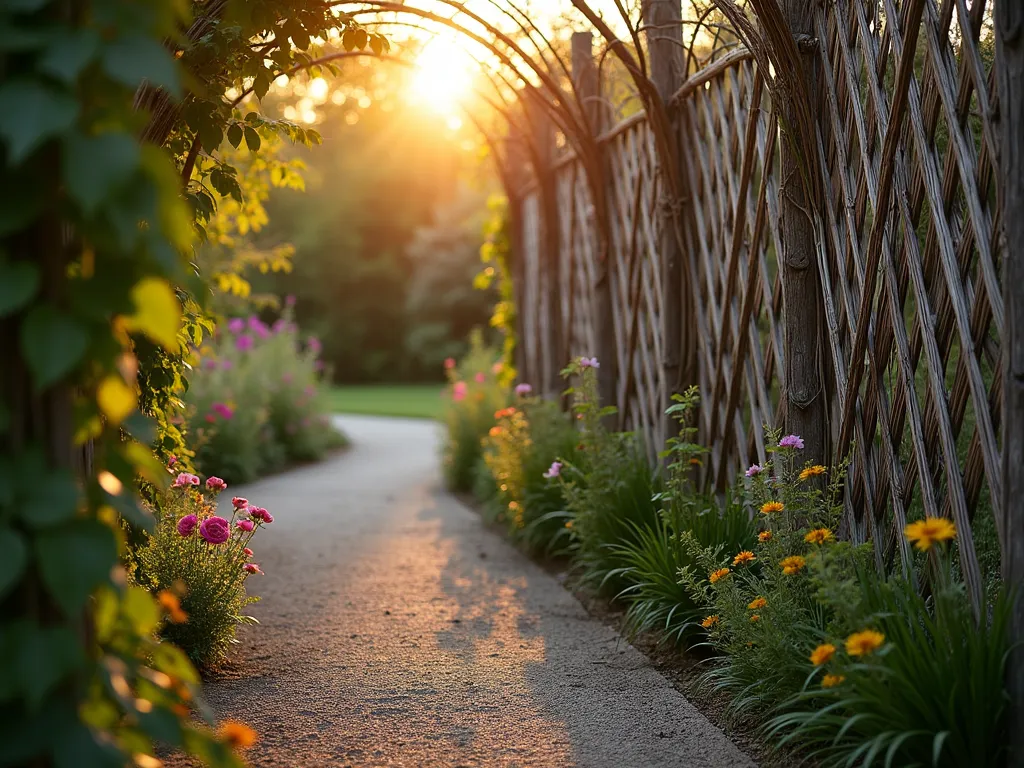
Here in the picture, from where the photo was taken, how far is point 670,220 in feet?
14.3

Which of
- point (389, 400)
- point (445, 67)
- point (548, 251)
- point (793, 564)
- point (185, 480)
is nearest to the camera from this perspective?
point (793, 564)

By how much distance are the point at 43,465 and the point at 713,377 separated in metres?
3.01

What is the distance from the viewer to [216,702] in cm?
297

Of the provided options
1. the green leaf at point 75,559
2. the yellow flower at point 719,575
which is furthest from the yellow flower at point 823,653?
the green leaf at point 75,559

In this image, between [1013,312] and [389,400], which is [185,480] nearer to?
[1013,312]

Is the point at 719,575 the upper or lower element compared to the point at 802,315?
lower

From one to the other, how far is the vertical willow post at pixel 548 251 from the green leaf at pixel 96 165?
4854mm

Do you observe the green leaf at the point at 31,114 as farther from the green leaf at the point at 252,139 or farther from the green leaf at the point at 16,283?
the green leaf at the point at 252,139

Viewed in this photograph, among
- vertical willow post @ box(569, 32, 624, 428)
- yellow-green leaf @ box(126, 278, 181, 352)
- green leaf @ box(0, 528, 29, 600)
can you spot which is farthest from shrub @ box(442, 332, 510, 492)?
green leaf @ box(0, 528, 29, 600)

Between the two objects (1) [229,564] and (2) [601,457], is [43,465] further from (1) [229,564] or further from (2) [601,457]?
(2) [601,457]

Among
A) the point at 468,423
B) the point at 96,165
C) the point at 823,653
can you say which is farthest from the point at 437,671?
the point at 468,423

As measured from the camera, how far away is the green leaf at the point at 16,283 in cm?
137

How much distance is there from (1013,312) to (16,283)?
75.1 inches

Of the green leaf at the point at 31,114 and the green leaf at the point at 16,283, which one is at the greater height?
the green leaf at the point at 31,114
